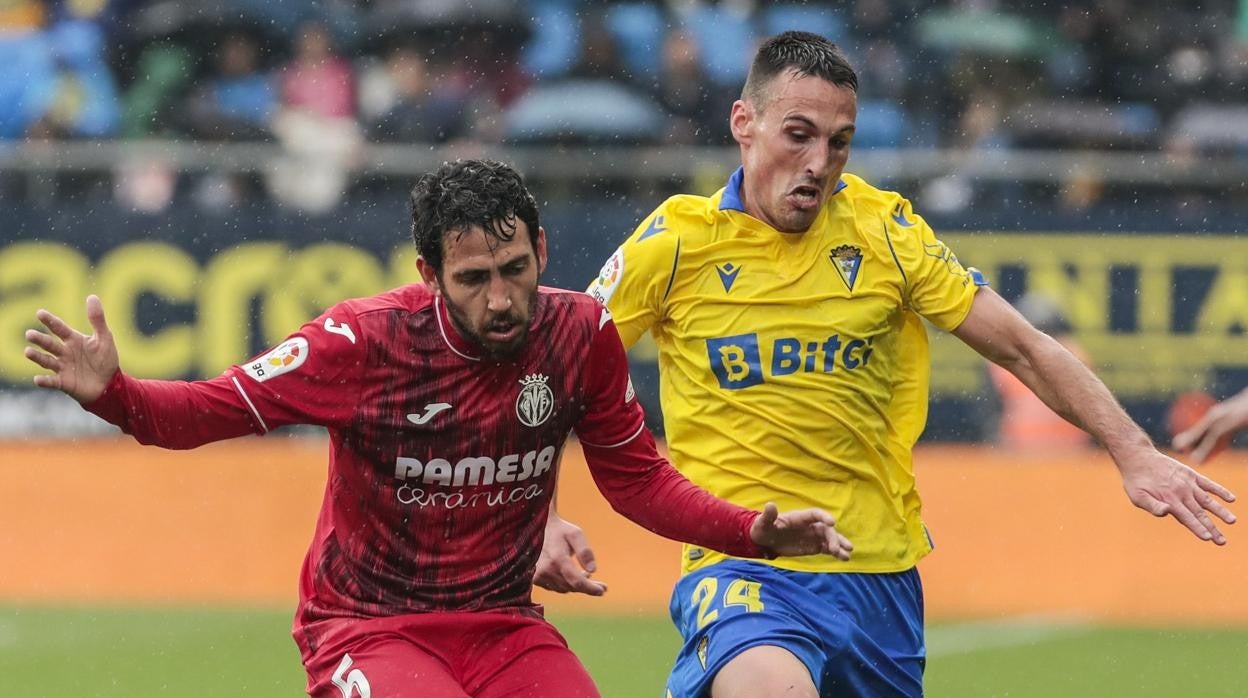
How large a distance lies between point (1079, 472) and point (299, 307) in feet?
18.0

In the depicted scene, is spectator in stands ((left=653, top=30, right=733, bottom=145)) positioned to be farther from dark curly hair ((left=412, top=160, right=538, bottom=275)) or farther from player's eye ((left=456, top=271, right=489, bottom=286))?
player's eye ((left=456, top=271, right=489, bottom=286))

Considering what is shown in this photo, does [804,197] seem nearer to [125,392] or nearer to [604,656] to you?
[125,392]

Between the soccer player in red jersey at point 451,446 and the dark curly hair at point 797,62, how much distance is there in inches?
41.8

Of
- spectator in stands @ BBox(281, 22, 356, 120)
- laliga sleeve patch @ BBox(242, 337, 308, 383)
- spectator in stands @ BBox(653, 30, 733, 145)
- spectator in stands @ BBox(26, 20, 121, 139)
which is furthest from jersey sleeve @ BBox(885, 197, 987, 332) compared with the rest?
spectator in stands @ BBox(26, 20, 121, 139)

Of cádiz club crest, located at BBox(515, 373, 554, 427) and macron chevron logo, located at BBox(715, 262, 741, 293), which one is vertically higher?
macron chevron logo, located at BBox(715, 262, 741, 293)

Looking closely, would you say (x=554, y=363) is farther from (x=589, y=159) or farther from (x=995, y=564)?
(x=589, y=159)


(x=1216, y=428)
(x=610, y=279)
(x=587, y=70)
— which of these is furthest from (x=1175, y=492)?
(x=587, y=70)

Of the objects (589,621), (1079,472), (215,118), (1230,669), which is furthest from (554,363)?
(215,118)

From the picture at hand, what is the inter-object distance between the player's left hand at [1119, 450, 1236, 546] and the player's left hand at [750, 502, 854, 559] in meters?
0.97

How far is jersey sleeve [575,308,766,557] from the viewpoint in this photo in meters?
5.61

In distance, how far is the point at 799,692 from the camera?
5.48 metres

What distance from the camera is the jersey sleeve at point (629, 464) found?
5609 millimetres

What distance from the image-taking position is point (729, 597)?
5.91 m

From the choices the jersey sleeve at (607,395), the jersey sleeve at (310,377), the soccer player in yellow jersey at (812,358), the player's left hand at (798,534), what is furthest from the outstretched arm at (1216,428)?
the jersey sleeve at (310,377)
